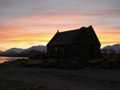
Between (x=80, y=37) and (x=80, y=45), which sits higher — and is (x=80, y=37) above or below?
above

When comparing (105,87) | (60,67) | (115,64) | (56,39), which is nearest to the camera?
(105,87)

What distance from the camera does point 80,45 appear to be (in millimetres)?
56125

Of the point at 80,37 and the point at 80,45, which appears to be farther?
the point at 80,37

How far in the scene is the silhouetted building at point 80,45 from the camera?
56375mm

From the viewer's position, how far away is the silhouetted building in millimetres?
56375

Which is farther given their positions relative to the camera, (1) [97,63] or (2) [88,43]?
(2) [88,43]

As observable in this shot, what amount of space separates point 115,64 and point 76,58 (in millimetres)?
12632

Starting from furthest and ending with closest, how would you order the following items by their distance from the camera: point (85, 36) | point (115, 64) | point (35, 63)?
point (85, 36), point (35, 63), point (115, 64)

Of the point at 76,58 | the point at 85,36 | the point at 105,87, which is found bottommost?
the point at 105,87

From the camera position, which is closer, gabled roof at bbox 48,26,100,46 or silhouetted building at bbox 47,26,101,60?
silhouetted building at bbox 47,26,101,60

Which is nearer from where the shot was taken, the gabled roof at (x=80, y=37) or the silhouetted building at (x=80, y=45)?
the silhouetted building at (x=80, y=45)

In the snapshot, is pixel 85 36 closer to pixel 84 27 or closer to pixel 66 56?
pixel 84 27

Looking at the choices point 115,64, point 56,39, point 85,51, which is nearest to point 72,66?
point 115,64

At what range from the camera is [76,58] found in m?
55.2
